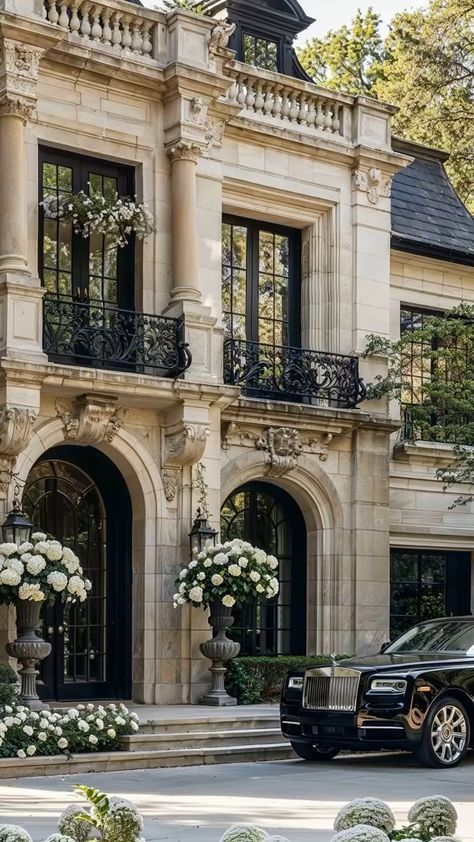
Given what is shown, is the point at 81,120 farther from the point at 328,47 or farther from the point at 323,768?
the point at 328,47

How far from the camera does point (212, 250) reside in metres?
21.5

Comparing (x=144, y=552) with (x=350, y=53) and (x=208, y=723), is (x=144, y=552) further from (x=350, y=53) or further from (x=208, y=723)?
(x=350, y=53)

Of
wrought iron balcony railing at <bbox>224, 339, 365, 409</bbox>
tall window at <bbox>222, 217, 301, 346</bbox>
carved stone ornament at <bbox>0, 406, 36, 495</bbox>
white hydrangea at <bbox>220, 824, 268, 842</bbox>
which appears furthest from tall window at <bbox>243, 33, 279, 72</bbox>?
white hydrangea at <bbox>220, 824, 268, 842</bbox>

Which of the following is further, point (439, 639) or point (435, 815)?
point (439, 639)

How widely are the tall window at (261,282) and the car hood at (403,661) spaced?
7540 millimetres

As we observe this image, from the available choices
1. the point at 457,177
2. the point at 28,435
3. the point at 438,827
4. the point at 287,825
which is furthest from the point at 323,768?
the point at 457,177

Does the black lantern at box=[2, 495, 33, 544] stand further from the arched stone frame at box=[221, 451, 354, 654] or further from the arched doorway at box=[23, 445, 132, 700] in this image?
the arched stone frame at box=[221, 451, 354, 654]

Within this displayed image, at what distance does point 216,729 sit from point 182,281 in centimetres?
642

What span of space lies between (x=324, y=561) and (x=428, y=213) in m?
7.45

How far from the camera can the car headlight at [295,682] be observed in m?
16.1

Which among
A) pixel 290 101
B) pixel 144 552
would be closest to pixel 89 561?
pixel 144 552

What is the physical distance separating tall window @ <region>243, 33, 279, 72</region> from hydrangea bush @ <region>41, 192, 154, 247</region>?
4.61m

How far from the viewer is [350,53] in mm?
39719

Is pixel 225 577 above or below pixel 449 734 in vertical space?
above
